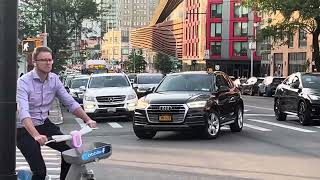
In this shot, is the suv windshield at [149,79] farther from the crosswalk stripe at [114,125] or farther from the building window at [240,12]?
the building window at [240,12]

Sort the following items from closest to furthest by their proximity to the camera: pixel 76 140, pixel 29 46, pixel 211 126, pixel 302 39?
1. pixel 76 140
2. pixel 211 126
3. pixel 29 46
4. pixel 302 39

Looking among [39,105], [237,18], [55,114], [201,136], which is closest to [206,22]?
[237,18]

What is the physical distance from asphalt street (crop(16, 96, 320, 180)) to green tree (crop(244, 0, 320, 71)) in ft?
81.9

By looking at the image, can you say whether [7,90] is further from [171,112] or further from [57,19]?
[57,19]

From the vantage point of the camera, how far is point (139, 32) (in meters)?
156

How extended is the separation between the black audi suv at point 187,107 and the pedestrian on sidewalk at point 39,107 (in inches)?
300

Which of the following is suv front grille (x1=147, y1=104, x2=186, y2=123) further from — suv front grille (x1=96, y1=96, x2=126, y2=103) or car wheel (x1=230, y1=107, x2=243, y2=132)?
suv front grille (x1=96, y1=96, x2=126, y2=103)

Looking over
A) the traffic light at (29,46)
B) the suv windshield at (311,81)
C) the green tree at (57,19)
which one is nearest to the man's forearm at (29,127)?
the suv windshield at (311,81)

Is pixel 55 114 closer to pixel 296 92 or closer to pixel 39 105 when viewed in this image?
pixel 296 92

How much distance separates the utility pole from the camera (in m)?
4.37

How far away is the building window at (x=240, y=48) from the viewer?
104 m

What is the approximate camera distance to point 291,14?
42281mm

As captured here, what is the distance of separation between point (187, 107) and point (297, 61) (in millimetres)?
52667

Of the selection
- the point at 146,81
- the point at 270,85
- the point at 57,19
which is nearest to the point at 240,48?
the point at 270,85
